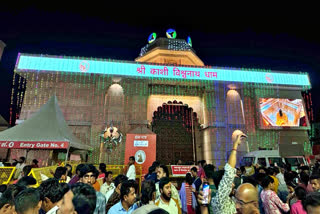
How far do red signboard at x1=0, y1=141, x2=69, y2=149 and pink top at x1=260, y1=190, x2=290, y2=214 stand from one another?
366 inches

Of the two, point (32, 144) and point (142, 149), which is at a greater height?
point (32, 144)

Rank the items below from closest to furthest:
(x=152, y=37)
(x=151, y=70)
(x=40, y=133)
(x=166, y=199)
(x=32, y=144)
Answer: (x=166, y=199), (x=32, y=144), (x=40, y=133), (x=151, y=70), (x=152, y=37)

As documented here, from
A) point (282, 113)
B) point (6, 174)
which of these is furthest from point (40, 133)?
point (282, 113)

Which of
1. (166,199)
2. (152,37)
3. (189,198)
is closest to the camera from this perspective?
(166,199)

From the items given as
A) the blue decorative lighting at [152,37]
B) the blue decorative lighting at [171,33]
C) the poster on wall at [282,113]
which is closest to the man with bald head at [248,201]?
the poster on wall at [282,113]

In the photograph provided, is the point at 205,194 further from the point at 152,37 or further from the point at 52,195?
the point at 152,37

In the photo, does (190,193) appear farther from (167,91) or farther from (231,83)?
(231,83)

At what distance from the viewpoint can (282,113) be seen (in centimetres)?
1992

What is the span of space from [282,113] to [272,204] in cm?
1934

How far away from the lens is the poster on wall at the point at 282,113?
64.1 feet

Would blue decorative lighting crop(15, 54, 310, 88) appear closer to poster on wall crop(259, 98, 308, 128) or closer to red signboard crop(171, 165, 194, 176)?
poster on wall crop(259, 98, 308, 128)

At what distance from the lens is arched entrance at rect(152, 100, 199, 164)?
19.1m

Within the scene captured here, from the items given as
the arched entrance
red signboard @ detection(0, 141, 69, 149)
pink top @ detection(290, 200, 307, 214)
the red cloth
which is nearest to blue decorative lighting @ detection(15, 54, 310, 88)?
the arched entrance

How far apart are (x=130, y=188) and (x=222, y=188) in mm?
1594
